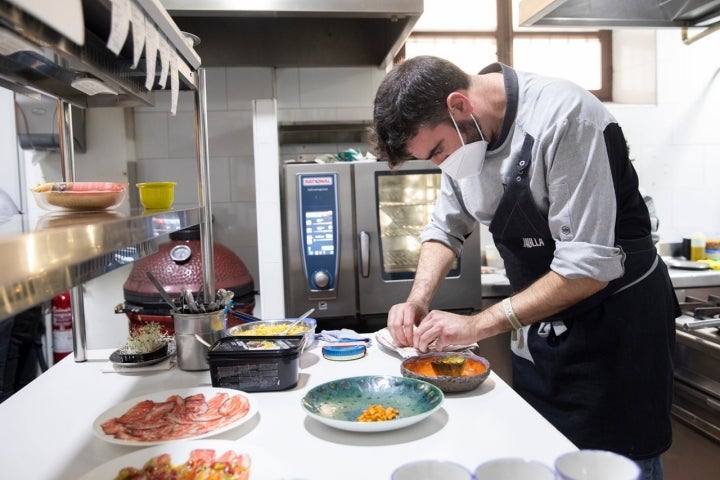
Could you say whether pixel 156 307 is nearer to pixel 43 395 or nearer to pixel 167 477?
pixel 43 395

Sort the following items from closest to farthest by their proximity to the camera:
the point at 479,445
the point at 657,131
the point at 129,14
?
1. the point at 129,14
2. the point at 479,445
3. the point at 657,131

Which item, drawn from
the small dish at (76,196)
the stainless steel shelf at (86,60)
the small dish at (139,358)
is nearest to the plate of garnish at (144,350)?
the small dish at (139,358)

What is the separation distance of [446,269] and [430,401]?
2.74ft

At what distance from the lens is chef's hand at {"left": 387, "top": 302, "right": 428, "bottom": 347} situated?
1702mm

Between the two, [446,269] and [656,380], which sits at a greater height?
[446,269]

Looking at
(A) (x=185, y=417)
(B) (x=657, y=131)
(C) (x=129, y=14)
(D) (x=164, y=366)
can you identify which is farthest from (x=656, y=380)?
(B) (x=657, y=131)

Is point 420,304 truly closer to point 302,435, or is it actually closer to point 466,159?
point 466,159

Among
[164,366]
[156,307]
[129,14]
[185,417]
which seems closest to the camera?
[129,14]

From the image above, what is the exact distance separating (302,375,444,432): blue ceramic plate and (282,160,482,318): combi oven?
145cm

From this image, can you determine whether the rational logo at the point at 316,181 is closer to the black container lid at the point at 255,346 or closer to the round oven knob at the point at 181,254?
the round oven knob at the point at 181,254

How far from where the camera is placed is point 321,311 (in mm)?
2875

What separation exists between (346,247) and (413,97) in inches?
53.5

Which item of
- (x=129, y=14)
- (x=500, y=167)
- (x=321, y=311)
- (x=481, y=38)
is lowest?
(x=321, y=311)

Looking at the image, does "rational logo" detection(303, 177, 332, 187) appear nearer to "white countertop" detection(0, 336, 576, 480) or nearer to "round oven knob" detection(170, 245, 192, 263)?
"round oven knob" detection(170, 245, 192, 263)
